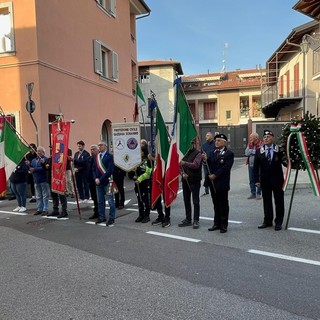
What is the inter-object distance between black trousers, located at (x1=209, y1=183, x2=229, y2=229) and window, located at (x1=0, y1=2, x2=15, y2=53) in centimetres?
993

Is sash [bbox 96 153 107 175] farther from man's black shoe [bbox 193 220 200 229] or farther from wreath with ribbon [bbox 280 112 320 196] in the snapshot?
wreath with ribbon [bbox 280 112 320 196]

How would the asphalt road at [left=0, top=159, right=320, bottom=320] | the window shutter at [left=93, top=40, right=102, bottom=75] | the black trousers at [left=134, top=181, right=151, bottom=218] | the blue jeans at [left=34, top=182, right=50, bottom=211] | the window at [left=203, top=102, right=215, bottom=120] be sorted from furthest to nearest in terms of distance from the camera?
the window at [left=203, top=102, right=215, bottom=120]
the window shutter at [left=93, top=40, right=102, bottom=75]
the blue jeans at [left=34, top=182, right=50, bottom=211]
the black trousers at [left=134, top=181, right=151, bottom=218]
the asphalt road at [left=0, top=159, right=320, bottom=320]

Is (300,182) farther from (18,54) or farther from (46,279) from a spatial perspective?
(18,54)

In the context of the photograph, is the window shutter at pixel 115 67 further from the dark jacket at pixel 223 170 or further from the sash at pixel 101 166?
the dark jacket at pixel 223 170

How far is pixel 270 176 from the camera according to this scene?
6844 millimetres

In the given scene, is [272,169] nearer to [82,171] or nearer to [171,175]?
[171,175]

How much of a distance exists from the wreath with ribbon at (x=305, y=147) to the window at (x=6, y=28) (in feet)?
34.5

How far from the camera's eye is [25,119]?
1289 centimetres

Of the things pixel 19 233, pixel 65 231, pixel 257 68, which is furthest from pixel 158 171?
pixel 257 68

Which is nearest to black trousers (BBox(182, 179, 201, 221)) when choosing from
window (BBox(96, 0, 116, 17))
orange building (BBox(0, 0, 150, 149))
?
orange building (BBox(0, 0, 150, 149))

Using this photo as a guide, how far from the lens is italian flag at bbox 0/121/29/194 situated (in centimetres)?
878

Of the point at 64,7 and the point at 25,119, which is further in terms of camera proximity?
the point at 64,7

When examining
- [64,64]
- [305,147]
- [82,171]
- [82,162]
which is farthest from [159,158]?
[64,64]

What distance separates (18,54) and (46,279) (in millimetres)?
10468
